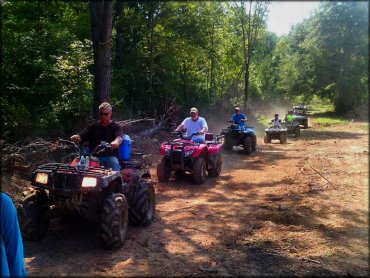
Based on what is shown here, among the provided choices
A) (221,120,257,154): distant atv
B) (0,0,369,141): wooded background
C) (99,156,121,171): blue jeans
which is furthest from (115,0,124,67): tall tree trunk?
(99,156,121,171): blue jeans

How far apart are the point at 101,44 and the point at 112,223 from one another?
241 inches

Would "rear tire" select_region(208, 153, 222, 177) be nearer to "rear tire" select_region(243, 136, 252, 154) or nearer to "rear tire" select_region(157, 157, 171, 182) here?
"rear tire" select_region(157, 157, 171, 182)

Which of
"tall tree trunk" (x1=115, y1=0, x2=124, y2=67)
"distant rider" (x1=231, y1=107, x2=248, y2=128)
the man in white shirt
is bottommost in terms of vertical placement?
the man in white shirt

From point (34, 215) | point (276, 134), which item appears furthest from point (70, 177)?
point (276, 134)

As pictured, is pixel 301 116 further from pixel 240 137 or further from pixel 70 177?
pixel 70 177

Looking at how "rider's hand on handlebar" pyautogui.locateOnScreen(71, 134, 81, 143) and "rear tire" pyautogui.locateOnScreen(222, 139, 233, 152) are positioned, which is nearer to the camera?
"rider's hand on handlebar" pyautogui.locateOnScreen(71, 134, 81, 143)

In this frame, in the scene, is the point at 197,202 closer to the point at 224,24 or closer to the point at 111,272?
the point at 111,272

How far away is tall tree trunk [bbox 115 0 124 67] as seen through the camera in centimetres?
1614

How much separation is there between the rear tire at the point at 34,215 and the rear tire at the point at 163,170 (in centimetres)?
436

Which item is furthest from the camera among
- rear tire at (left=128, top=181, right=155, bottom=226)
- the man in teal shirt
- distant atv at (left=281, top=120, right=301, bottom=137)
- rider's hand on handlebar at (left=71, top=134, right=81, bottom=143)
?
distant atv at (left=281, top=120, right=301, bottom=137)

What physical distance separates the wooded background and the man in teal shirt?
6.85ft

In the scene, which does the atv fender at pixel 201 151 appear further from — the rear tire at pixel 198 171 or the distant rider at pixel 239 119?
the distant rider at pixel 239 119

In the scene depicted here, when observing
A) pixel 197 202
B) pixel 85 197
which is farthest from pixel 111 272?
pixel 197 202

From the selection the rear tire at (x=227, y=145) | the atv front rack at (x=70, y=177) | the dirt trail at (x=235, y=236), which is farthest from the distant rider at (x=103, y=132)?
the rear tire at (x=227, y=145)
